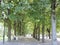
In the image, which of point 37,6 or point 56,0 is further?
point 37,6

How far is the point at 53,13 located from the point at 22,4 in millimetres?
2322

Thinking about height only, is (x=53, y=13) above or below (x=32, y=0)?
below

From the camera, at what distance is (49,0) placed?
1148 cm

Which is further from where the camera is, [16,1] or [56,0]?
[16,1]

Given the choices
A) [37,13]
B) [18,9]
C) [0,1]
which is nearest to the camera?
[18,9]

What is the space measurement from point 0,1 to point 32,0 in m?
2.31

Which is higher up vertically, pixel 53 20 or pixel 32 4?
pixel 32 4

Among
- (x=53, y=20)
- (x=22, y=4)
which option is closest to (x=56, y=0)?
(x=53, y=20)

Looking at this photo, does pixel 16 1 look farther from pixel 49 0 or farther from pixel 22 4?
pixel 49 0

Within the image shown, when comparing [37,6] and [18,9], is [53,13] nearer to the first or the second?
[37,6]

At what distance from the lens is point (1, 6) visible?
11312 millimetres

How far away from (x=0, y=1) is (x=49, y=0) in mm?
3492

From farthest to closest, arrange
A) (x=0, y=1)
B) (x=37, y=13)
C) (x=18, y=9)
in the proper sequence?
(x=37, y=13) → (x=0, y=1) → (x=18, y=9)

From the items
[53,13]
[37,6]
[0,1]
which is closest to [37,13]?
[37,6]
